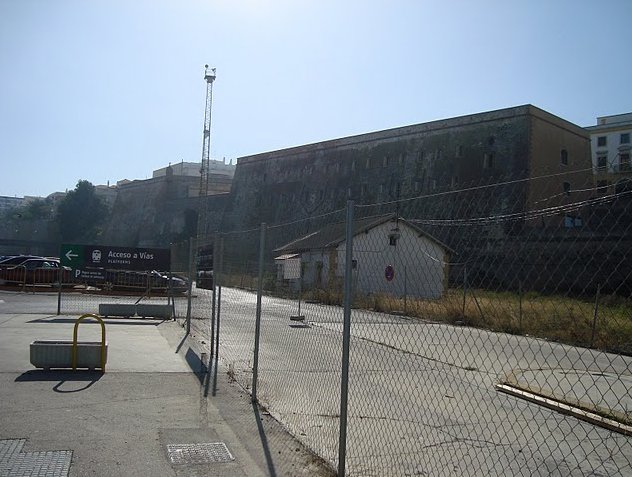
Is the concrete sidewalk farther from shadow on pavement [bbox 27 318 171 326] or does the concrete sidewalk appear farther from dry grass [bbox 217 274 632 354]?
shadow on pavement [bbox 27 318 171 326]

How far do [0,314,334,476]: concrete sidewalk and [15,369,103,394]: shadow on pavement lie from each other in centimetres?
1

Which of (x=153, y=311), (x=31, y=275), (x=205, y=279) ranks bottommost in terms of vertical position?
(x=153, y=311)

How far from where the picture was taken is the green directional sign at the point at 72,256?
2106 cm

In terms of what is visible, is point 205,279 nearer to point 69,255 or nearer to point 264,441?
point 264,441

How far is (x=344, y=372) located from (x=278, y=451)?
1.48 metres

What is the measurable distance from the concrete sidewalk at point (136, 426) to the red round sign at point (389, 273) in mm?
1832

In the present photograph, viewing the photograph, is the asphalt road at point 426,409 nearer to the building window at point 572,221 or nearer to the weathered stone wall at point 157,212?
the building window at point 572,221

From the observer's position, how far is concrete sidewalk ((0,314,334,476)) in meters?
5.43

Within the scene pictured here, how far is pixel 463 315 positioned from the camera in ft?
17.4

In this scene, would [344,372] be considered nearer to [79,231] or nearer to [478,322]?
[478,322]

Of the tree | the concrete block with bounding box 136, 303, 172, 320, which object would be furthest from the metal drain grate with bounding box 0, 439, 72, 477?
the tree

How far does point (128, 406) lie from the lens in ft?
24.9

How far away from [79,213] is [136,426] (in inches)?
4069

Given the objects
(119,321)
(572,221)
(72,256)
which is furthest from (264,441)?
(72,256)
